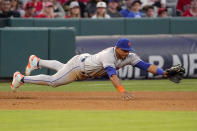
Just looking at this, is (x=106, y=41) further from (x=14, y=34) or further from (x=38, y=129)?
(x=38, y=129)

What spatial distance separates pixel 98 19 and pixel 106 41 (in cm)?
205

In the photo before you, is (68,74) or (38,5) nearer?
(68,74)

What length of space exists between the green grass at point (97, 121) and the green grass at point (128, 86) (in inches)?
148

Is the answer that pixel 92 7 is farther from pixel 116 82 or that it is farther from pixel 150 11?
pixel 116 82

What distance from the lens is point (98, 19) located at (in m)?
17.2

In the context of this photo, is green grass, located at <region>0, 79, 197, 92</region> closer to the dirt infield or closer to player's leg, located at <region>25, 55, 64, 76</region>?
the dirt infield

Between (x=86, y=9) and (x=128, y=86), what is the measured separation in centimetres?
503

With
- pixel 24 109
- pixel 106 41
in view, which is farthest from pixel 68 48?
pixel 24 109

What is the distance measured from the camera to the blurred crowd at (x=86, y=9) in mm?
17062

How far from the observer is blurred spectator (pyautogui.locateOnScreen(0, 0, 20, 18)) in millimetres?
16766

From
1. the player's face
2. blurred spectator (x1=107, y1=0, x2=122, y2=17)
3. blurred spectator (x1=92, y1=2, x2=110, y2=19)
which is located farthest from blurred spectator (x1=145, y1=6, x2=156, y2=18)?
the player's face

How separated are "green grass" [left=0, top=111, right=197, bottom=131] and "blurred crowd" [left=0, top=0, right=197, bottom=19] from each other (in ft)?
25.1

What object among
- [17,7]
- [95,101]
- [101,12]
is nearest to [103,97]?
[95,101]

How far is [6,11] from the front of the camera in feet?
55.8
